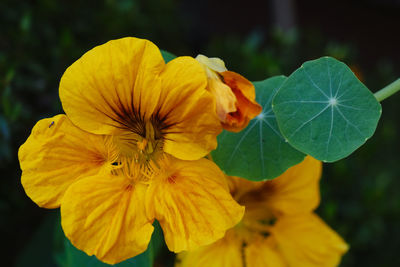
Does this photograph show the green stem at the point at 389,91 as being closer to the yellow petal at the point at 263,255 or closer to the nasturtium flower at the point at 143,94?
the nasturtium flower at the point at 143,94

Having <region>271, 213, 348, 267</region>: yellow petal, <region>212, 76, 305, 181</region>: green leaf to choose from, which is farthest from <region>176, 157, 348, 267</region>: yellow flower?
<region>212, 76, 305, 181</region>: green leaf

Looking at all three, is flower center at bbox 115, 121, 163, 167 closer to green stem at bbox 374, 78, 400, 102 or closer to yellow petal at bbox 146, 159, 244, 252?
yellow petal at bbox 146, 159, 244, 252

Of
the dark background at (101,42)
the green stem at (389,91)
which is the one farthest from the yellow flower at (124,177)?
the dark background at (101,42)

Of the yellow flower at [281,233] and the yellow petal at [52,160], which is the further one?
the yellow flower at [281,233]

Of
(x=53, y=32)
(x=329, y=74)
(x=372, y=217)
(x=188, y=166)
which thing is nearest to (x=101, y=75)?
(x=188, y=166)

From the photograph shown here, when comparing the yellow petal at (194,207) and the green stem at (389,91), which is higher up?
the green stem at (389,91)

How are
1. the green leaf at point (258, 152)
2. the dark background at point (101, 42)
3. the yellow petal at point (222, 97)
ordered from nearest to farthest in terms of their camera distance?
the yellow petal at point (222, 97), the green leaf at point (258, 152), the dark background at point (101, 42)

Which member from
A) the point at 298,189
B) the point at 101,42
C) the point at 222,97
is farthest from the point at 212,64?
the point at 101,42
